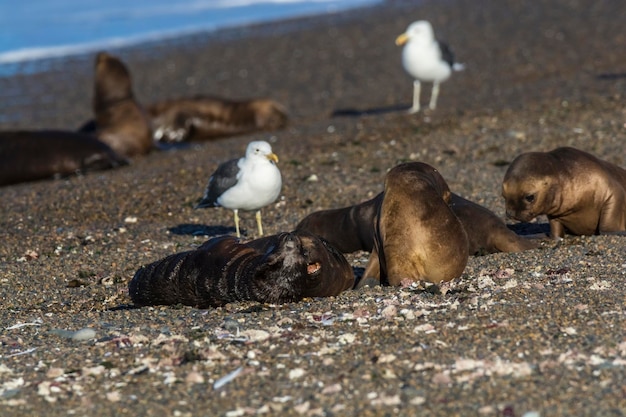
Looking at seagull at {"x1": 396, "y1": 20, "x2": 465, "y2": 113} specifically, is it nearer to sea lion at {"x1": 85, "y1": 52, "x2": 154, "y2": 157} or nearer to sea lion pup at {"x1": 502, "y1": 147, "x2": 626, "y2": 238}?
sea lion at {"x1": 85, "y1": 52, "x2": 154, "y2": 157}

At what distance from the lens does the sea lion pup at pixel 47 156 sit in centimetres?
1261

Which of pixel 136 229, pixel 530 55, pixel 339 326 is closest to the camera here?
pixel 339 326

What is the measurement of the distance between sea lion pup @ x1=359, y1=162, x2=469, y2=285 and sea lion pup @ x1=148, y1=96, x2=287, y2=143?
28.9 feet

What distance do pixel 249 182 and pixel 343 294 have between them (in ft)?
6.58

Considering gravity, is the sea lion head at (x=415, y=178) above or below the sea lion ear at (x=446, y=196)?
above

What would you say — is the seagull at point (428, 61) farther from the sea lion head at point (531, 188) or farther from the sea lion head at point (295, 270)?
the sea lion head at point (295, 270)

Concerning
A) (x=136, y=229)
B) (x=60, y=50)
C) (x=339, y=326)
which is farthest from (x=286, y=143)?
(x=60, y=50)

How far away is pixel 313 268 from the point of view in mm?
6418

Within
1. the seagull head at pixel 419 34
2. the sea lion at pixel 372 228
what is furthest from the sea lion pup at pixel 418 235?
the seagull head at pixel 419 34

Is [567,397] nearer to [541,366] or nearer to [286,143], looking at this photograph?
[541,366]

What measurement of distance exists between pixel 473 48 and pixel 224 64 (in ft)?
15.0

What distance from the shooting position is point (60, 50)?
78.9ft

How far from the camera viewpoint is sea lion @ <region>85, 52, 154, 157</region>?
46.4ft

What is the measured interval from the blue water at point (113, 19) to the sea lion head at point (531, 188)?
16958 mm
